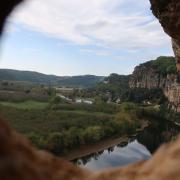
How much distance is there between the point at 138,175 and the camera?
244cm

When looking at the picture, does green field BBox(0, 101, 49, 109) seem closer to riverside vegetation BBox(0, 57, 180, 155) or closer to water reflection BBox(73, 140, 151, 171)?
riverside vegetation BBox(0, 57, 180, 155)

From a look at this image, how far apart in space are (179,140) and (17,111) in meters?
65.6

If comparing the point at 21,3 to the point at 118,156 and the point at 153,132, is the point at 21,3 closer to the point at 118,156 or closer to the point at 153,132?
the point at 118,156

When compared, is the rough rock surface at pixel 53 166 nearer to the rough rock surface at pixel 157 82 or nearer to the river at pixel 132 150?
the river at pixel 132 150

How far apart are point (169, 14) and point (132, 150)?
44.4 metres

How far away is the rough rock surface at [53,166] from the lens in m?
2.04

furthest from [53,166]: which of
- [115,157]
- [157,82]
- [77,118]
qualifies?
[157,82]

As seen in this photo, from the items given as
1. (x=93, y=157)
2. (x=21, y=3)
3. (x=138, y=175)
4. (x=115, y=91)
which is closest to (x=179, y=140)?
(x=138, y=175)

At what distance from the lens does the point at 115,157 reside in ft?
155

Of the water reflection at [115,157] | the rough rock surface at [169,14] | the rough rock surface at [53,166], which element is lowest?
the water reflection at [115,157]

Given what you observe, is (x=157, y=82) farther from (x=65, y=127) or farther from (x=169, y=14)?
(x=169, y=14)

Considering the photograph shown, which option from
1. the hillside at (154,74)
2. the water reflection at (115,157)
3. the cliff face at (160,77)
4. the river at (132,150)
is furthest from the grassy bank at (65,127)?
the hillside at (154,74)

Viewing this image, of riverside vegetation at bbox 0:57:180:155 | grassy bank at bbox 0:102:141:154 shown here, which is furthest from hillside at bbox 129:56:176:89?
grassy bank at bbox 0:102:141:154

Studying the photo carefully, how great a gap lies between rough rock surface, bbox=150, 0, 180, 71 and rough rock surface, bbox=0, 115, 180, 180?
6.76 m
